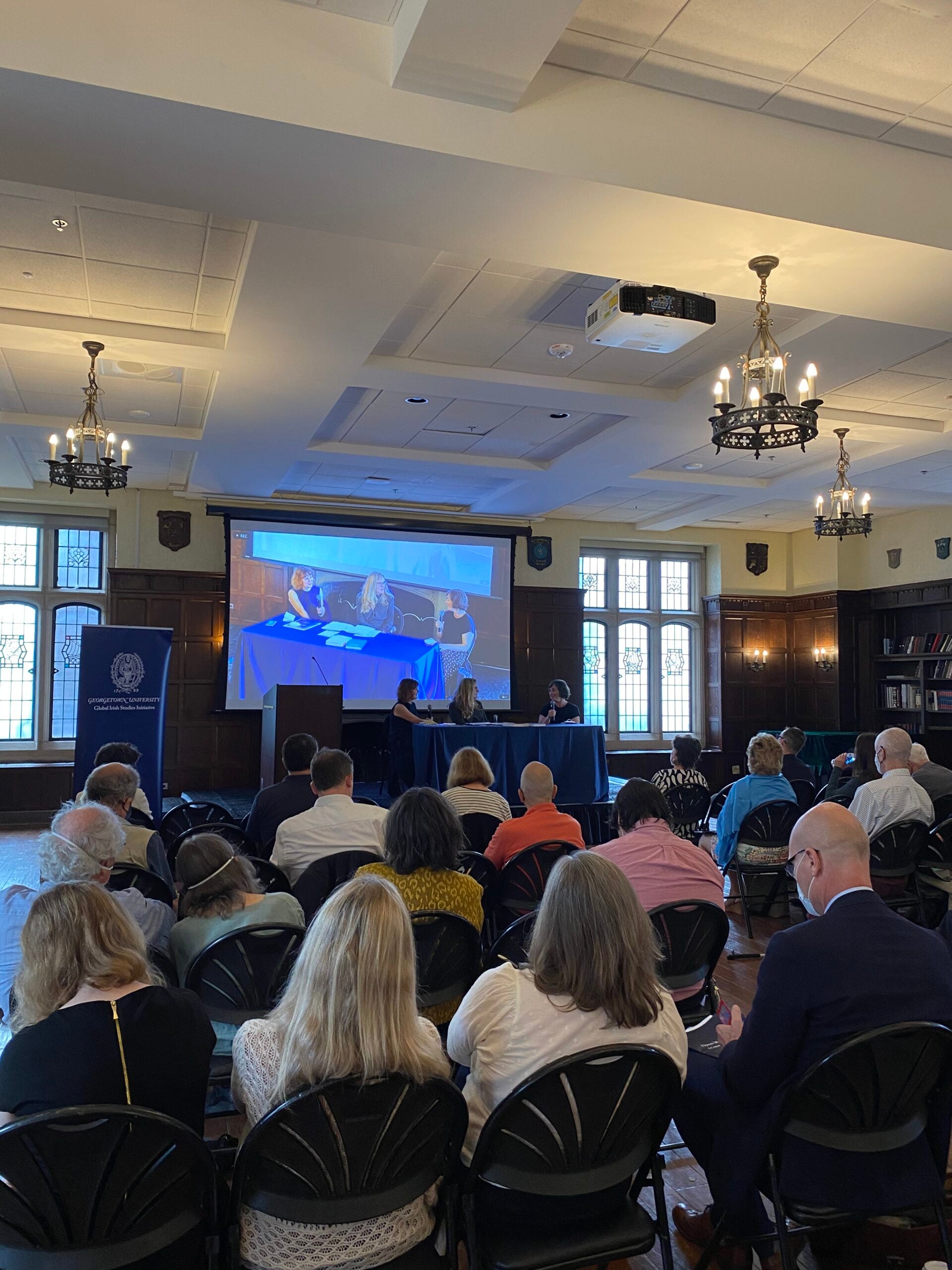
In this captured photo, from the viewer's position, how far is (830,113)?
3.83 meters

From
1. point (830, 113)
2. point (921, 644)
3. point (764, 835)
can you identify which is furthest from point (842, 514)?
point (830, 113)

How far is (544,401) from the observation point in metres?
7.28

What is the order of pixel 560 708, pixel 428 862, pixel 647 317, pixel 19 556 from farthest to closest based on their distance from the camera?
pixel 560 708
pixel 19 556
pixel 647 317
pixel 428 862

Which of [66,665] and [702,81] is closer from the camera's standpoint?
[702,81]

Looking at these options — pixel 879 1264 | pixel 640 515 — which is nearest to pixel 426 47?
pixel 879 1264

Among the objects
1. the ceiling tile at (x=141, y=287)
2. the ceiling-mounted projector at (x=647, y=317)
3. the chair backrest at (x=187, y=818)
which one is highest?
the ceiling tile at (x=141, y=287)

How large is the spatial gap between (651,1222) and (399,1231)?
22.5 inches

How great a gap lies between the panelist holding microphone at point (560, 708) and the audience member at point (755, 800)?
17.5 ft

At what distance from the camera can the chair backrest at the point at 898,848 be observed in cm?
495

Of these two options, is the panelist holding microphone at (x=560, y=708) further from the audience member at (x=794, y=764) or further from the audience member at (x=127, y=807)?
the audience member at (x=127, y=807)

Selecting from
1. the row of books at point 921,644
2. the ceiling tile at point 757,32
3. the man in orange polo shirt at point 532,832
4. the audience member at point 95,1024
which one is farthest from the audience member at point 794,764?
the audience member at point 95,1024

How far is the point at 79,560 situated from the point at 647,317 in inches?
340

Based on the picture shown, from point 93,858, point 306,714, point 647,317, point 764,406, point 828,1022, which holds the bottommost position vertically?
point 828,1022

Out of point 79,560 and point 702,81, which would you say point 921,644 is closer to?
point 702,81
